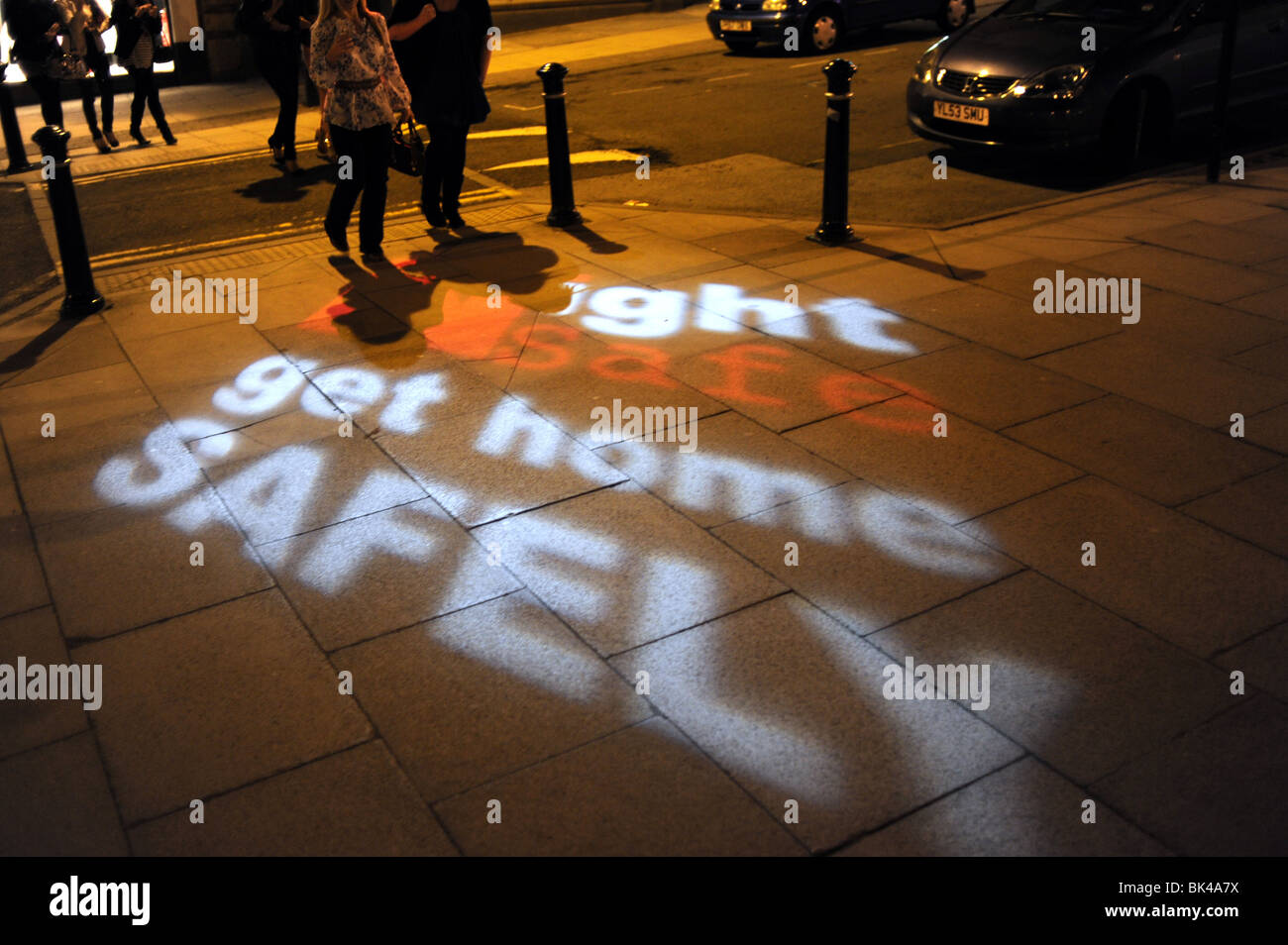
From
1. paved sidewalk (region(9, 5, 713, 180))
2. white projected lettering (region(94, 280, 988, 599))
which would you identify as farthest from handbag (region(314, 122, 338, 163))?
white projected lettering (region(94, 280, 988, 599))

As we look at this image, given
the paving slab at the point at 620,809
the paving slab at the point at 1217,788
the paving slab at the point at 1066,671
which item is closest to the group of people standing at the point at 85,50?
the paving slab at the point at 620,809

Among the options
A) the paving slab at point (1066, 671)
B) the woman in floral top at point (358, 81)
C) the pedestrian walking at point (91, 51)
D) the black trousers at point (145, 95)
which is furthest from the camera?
the black trousers at point (145, 95)

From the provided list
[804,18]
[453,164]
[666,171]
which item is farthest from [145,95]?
[804,18]

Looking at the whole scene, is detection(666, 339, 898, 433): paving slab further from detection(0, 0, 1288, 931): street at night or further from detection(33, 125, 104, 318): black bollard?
detection(33, 125, 104, 318): black bollard

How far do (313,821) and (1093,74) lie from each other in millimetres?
8388

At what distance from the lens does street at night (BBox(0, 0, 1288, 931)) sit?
10.9ft

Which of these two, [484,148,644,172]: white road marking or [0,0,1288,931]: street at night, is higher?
[484,148,644,172]: white road marking

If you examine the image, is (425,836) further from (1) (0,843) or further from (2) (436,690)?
(1) (0,843)

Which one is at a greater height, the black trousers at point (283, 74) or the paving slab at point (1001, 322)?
the black trousers at point (283, 74)

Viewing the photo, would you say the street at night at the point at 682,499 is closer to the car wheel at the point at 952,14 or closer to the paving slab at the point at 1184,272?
the paving slab at the point at 1184,272

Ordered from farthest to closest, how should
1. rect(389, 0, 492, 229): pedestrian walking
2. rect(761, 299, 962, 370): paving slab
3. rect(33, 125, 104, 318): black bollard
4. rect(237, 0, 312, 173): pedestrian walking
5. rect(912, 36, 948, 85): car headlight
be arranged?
rect(237, 0, 312, 173): pedestrian walking
rect(912, 36, 948, 85): car headlight
rect(389, 0, 492, 229): pedestrian walking
rect(33, 125, 104, 318): black bollard
rect(761, 299, 962, 370): paving slab

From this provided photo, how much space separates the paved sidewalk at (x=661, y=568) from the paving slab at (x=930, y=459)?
0.02 m

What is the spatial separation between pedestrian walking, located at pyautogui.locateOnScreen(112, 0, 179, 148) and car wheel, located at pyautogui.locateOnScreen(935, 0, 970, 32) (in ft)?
34.8

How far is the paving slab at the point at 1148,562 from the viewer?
13.1 ft
